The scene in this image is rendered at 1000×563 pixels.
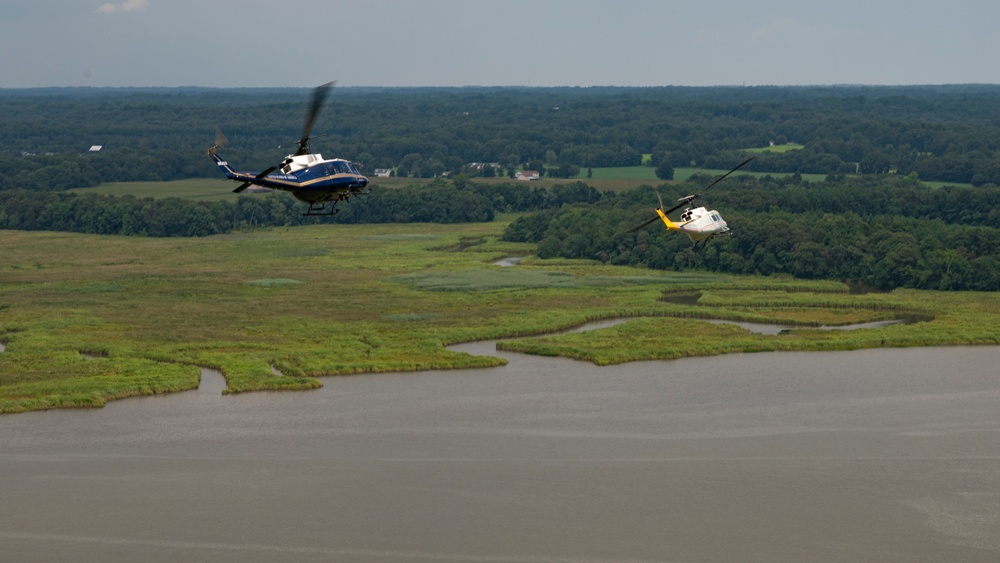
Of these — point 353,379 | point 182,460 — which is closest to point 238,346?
point 353,379

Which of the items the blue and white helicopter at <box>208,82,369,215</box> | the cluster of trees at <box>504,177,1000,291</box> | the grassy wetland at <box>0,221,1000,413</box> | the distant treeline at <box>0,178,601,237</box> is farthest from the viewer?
the distant treeline at <box>0,178,601,237</box>

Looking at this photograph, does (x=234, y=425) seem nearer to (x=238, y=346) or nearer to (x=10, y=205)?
(x=238, y=346)

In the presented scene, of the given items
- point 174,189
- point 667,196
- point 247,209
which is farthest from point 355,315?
point 174,189

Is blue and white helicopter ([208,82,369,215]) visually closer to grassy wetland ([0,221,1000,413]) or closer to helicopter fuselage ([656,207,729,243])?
grassy wetland ([0,221,1000,413])

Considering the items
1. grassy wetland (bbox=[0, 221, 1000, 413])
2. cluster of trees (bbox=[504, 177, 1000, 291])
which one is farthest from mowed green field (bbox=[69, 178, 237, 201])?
cluster of trees (bbox=[504, 177, 1000, 291])

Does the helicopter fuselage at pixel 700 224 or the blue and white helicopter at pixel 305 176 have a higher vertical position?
the blue and white helicopter at pixel 305 176

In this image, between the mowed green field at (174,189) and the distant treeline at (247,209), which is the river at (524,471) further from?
the mowed green field at (174,189)

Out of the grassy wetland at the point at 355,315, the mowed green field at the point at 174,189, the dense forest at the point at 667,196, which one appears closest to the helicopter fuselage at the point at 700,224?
the grassy wetland at the point at 355,315

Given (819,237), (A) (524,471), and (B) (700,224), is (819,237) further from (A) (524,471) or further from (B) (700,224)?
(A) (524,471)
